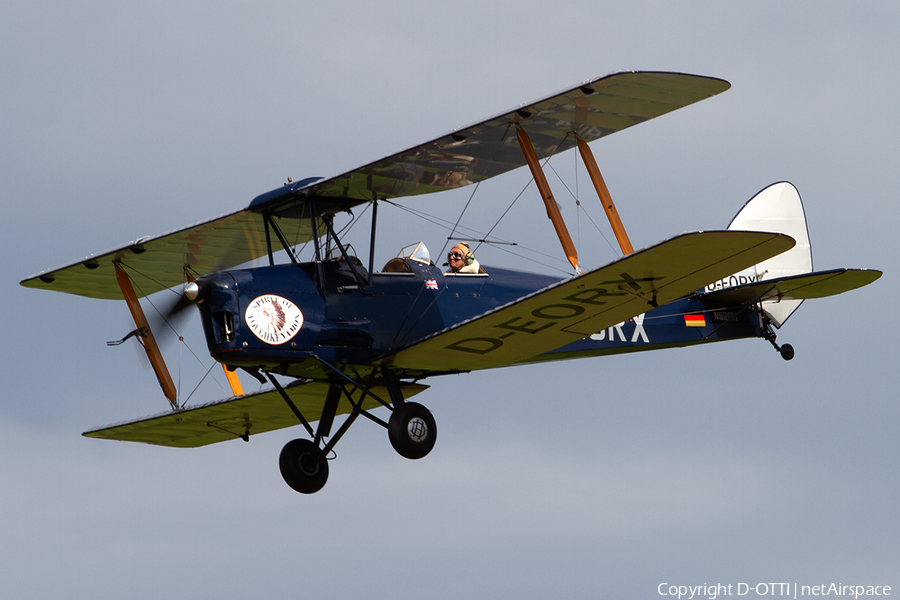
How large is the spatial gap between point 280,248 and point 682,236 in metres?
6.36

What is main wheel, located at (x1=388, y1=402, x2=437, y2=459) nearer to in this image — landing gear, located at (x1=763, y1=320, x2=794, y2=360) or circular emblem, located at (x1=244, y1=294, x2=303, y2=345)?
circular emblem, located at (x1=244, y1=294, x2=303, y2=345)

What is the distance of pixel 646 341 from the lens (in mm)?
16594

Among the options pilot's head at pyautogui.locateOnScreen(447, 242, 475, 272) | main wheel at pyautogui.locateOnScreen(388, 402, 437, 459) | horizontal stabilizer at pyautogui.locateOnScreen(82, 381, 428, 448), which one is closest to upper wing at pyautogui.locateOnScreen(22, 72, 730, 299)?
pilot's head at pyautogui.locateOnScreen(447, 242, 475, 272)

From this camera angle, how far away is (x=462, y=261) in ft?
50.1

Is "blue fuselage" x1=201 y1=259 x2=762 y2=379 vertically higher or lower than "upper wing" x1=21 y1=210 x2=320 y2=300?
lower

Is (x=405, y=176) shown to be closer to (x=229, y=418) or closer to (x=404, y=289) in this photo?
(x=404, y=289)

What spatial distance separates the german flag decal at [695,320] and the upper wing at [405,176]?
3.66m

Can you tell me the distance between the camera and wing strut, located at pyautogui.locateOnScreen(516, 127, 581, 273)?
44.2ft

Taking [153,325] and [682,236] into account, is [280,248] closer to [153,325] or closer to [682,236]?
[153,325]

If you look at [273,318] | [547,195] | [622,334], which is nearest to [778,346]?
[622,334]

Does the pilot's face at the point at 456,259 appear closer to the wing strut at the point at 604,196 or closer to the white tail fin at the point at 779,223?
the wing strut at the point at 604,196

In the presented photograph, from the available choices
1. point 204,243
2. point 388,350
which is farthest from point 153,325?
point 388,350

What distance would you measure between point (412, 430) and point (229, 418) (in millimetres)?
3907

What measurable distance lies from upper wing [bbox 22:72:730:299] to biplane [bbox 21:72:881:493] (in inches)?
1.0
